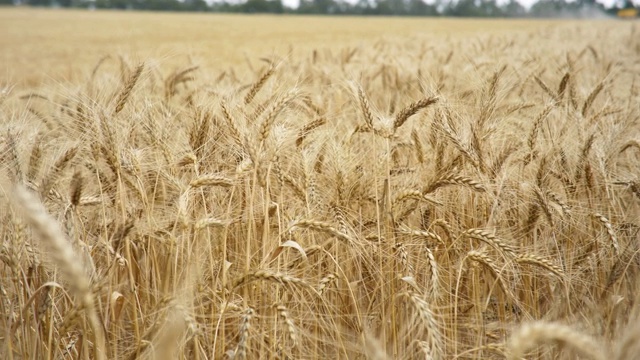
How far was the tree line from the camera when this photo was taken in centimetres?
6050

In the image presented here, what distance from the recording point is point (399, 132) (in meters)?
2.46

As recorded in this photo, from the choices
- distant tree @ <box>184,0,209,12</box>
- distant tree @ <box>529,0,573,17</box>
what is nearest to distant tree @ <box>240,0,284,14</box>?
distant tree @ <box>184,0,209,12</box>

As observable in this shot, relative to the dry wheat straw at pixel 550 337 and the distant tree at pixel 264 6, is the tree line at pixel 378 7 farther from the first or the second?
the dry wheat straw at pixel 550 337

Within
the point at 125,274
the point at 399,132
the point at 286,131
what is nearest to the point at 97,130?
the point at 125,274

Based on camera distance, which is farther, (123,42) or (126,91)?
(123,42)

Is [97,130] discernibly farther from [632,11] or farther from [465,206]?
[632,11]

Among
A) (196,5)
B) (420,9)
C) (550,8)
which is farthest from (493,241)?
(550,8)

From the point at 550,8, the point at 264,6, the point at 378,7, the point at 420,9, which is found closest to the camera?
the point at 264,6

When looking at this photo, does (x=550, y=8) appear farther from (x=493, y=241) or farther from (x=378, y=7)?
(x=493, y=241)

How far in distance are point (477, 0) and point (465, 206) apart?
82.5 metres

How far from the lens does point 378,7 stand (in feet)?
221

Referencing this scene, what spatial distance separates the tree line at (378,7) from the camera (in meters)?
60.5

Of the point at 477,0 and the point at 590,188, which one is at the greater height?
the point at 477,0

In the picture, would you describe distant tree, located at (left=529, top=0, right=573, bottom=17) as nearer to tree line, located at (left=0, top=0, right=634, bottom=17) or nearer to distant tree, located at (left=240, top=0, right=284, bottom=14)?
tree line, located at (left=0, top=0, right=634, bottom=17)
